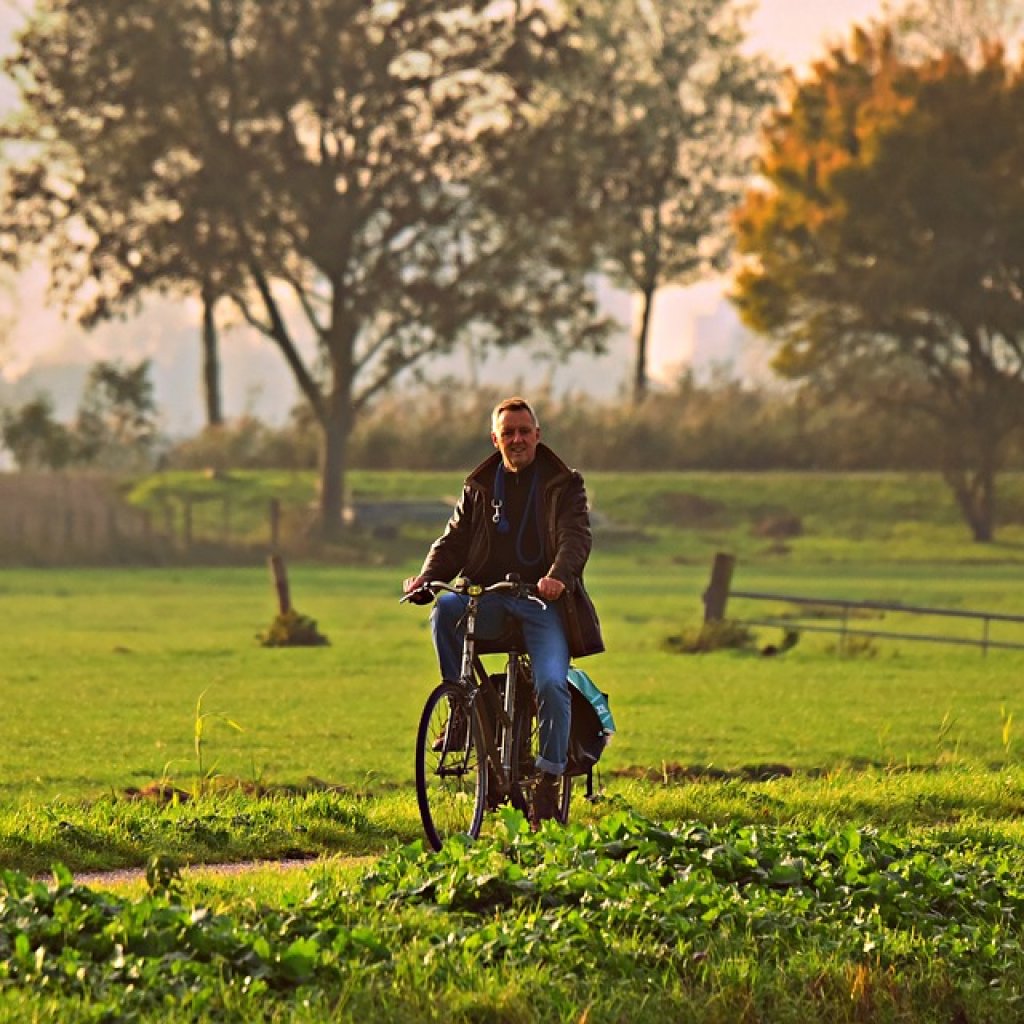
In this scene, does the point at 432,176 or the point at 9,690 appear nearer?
the point at 9,690

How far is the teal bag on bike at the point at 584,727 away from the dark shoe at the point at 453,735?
23.1 inches

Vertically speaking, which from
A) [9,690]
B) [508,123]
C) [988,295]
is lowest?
[9,690]

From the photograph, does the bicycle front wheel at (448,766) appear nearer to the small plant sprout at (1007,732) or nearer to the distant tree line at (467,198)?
the small plant sprout at (1007,732)

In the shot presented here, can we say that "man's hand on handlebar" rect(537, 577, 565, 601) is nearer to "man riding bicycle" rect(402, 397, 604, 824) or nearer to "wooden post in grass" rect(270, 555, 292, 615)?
"man riding bicycle" rect(402, 397, 604, 824)

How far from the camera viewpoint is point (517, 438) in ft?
35.6

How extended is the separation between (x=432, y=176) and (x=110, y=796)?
41881 mm

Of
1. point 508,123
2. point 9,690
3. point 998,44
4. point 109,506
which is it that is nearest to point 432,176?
point 508,123

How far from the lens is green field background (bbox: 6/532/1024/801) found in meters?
19.0

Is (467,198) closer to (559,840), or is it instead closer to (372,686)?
(372,686)

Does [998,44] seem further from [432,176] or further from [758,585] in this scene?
[758,585]

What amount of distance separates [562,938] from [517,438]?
3217mm

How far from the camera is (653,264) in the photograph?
72.1 metres

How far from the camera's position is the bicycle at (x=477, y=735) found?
10828mm

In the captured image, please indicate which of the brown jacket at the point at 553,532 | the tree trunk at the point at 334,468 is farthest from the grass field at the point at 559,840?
the tree trunk at the point at 334,468
